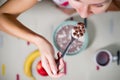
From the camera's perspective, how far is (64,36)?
4.15ft

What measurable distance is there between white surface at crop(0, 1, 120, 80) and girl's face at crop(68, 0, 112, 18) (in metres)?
0.07

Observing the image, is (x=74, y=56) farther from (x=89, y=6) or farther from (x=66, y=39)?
(x=89, y=6)

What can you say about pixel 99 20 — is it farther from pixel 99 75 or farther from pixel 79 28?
pixel 99 75

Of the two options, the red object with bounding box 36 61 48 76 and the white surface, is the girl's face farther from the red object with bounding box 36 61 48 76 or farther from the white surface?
the red object with bounding box 36 61 48 76

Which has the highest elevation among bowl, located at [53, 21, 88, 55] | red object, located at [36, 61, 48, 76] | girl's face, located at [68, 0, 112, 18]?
girl's face, located at [68, 0, 112, 18]

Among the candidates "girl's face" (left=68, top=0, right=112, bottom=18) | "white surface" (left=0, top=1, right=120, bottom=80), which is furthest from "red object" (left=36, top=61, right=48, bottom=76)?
"girl's face" (left=68, top=0, right=112, bottom=18)

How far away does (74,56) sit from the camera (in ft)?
4.19

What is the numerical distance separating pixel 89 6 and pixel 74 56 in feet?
0.77

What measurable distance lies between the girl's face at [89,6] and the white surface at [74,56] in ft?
0.24

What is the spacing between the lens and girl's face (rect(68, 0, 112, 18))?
1.13 m

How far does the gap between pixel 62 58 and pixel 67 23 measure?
143 mm

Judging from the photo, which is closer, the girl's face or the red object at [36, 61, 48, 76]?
the girl's face

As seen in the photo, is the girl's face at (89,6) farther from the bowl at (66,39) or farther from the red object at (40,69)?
the red object at (40,69)

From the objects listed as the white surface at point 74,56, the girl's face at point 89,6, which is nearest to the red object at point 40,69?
the white surface at point 74,56
